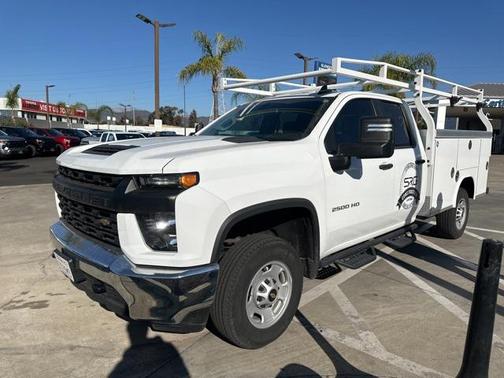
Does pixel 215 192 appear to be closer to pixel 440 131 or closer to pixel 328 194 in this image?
pixel 328 194

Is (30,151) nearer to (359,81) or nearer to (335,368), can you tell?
(359,81)

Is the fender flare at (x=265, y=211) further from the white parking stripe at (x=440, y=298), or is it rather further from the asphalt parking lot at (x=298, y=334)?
the white parking stripe at (x=440, y=298)

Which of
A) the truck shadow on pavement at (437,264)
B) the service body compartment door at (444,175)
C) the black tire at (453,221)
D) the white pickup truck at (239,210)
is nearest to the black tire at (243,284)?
the white pickup truck at (239,210)

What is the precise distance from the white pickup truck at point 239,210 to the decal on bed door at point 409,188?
22 mm

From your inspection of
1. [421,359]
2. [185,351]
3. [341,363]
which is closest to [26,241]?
[185,351]

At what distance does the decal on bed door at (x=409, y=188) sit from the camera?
178 inches

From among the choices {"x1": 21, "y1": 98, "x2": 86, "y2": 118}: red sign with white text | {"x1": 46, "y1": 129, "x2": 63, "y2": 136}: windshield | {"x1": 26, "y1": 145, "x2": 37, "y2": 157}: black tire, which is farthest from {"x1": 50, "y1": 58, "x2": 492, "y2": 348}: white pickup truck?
{"x1": 21, "y1": 98, "x2": 86, "y2": 118}: red sign with white text

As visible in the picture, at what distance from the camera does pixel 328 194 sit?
138 inches

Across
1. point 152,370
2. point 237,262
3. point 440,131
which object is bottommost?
point 152,370

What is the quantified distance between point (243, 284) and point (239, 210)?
20.4 inches

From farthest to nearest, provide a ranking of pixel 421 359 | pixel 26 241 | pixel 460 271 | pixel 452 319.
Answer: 1. pixel 26 241
2. pixel 460 271
3. pixel 452 319
4. pixel 421 359

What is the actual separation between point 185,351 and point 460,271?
344 centimetres

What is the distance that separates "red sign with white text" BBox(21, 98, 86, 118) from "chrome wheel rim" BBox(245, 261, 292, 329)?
7301 centimetres

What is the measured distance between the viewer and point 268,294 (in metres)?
3.25
